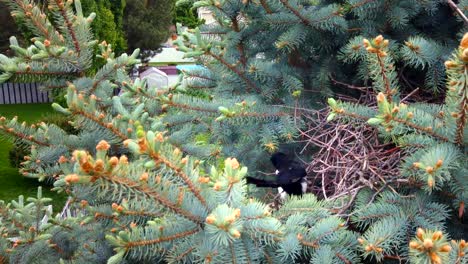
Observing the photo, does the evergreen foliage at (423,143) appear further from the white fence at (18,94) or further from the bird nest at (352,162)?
the white fence at (18,94)

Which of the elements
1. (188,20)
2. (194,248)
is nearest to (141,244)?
(194,248)

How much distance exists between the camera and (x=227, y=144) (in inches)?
83.0

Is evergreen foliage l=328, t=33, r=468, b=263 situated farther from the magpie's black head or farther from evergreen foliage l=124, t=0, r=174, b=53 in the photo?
evergreen foliage l=124, t=0, r=174, b=53

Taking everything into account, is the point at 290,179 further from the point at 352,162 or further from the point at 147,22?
the point at 147,22

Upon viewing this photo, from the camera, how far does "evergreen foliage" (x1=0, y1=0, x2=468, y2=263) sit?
3.19 ft

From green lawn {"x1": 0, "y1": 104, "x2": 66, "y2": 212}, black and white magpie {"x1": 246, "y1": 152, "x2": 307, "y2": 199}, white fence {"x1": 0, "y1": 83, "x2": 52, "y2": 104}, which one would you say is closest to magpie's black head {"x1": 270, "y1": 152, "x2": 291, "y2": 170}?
black and white magpie {"x1": 246, "y1": 152, "x2": 307, "y2": 199}

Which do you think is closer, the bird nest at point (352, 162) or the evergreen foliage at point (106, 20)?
the bird nest at point (352, 162)

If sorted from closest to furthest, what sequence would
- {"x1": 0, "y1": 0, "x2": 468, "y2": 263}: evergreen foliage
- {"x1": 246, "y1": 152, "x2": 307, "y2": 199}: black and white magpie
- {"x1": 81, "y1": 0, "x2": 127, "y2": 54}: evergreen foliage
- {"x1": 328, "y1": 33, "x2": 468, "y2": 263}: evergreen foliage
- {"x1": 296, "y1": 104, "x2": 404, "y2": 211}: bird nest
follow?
Result: 1. {"x1": 0, "y1": 0, "x2": 468, "y2": 263}: evergreen foliage
2. {"x1": 328, "y1": 33, "x2": 468, "y2": 263}: evergreen foliage
3. {"x1": 296, "y1": 104, "x2": 404, "y2": 211}: bird nest
4. {"x1": 246, "y1": 152, "x2": 307, "y2": 199}: black and white magpie
5. {"x1": 81, "y1": 0, "x2": 127, "y2": 54}: evergreen foliage

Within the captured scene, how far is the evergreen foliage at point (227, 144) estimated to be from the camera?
97cm

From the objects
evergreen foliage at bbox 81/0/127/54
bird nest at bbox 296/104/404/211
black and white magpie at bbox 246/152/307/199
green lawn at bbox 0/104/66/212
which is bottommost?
green lawn at bbox 0/104/66/212

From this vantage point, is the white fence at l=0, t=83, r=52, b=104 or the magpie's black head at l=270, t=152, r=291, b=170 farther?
the white fence at l=0, t=83, r=52, b=104

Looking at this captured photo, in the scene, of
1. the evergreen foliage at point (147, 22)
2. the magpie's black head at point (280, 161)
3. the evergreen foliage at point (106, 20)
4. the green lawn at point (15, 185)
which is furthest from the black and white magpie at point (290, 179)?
the evergreen foliage at point (147, 22)

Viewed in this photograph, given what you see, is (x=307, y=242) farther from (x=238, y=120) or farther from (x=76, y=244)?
(x=76, y=244)

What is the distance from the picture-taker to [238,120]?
5.51 feet
